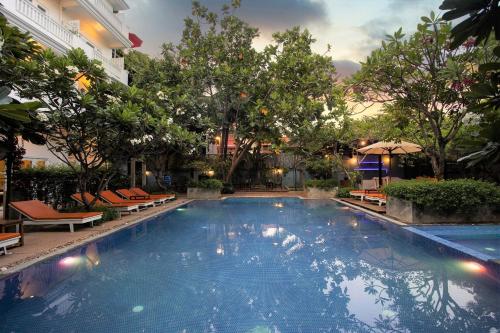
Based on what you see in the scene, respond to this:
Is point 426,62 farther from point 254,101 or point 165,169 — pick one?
point 165,169

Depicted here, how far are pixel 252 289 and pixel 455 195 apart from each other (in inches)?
322

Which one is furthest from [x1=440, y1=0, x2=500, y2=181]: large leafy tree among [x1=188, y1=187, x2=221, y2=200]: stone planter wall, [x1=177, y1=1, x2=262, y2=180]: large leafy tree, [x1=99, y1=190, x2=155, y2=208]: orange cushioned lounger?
[x1=188, y1=187, x2=221, y2=200]: stone planter wall

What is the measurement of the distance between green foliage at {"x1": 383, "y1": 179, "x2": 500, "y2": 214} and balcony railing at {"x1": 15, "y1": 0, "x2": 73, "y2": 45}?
1651 cm

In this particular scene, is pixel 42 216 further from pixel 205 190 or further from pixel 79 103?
pixel 205 190

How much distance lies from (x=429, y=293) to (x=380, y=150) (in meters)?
11.9

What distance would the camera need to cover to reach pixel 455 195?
32.0 ft

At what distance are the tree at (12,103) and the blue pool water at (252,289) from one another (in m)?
2.29

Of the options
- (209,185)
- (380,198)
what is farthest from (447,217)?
(209,185)

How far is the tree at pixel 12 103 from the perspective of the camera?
1.96 m

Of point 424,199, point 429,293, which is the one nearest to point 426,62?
point 424,199

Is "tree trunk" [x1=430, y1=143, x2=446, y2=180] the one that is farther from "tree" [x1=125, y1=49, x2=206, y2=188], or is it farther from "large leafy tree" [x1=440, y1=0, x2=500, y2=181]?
"tree" [x1=125, y1=49, x2=206, y2=188]

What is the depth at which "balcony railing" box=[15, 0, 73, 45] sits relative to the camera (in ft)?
41.2

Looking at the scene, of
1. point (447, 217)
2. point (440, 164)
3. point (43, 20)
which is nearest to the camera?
point (447, 217)

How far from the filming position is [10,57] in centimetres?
613
